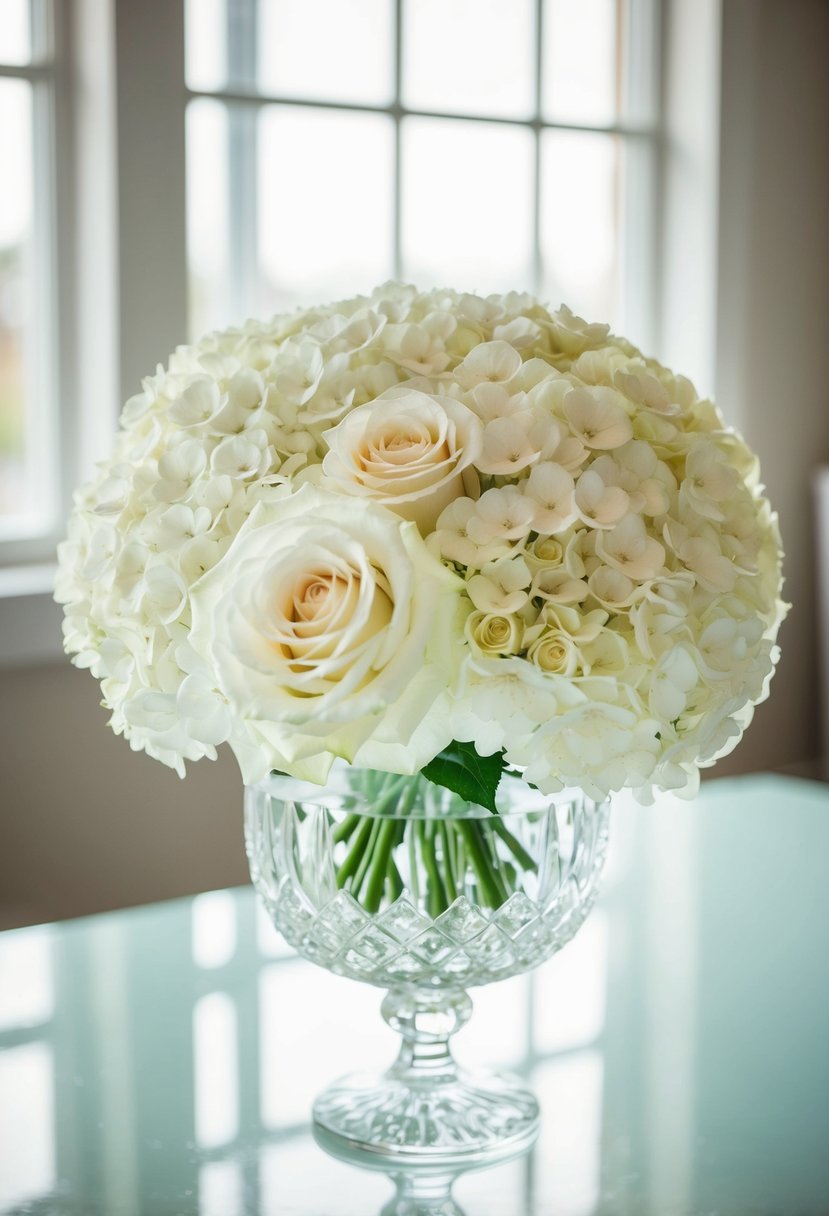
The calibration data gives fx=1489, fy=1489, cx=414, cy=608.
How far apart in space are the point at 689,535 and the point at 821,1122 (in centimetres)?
34

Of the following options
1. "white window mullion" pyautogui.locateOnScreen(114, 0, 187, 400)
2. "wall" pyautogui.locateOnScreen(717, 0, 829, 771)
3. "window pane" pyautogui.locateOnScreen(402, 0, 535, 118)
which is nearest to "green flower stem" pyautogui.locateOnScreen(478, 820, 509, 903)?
"white window mullion" pyautogui.locateOnScreen(114, 0, 187, 400)

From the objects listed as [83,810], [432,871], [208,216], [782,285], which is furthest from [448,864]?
[782,285]

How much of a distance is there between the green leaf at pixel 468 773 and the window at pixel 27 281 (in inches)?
69.1

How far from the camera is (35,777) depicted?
220 centimetres

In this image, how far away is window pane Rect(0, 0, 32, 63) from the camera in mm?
2219

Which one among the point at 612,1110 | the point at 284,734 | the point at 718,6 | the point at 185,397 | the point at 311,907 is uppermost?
the point at 718,6

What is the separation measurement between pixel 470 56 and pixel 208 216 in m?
0.64

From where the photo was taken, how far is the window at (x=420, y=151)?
8.18ft

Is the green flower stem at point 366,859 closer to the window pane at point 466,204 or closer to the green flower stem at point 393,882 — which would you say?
the green flower stem at point 393,882

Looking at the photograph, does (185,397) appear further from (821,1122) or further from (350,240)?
(350,240)

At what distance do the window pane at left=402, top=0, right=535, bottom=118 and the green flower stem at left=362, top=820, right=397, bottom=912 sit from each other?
219 cm

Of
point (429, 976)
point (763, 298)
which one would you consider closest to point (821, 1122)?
point (429, 976)

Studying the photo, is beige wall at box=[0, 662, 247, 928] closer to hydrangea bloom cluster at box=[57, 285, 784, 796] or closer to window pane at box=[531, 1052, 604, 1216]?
window pane at box=[531, 1052, 604, 1216]

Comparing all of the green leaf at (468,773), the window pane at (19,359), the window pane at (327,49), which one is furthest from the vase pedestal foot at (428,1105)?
the window pane at (327,49)
